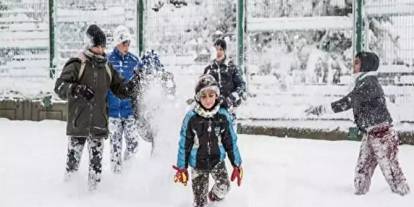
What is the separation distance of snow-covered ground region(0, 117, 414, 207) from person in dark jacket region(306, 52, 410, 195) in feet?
0.67

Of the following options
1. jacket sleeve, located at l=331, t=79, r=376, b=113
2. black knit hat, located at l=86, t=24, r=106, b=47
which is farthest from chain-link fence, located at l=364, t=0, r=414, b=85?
black knit hat, located at l=86, t=24, r=106, b=47

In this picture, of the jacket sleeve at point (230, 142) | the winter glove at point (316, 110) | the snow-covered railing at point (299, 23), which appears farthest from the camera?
the winter glove at point (316, 110)

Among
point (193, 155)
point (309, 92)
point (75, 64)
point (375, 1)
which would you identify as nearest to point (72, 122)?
point (75, 64)

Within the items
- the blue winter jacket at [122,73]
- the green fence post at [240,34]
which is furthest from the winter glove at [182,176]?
the green fence post at [240,34]

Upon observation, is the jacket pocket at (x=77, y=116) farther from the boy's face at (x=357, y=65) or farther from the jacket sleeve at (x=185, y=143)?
the boy's face at (x=357, y=65)

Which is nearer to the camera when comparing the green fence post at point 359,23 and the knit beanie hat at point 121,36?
the knit beanie hat at point 121,36

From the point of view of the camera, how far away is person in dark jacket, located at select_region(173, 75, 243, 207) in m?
5.39

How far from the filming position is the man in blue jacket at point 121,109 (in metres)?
6.91

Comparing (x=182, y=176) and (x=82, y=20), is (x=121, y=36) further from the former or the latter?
(x=82, y=20)

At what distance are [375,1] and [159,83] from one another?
4222 mm

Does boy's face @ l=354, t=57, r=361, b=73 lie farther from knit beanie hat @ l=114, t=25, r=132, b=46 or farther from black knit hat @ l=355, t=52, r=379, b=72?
knit beanie hat @ l=114, t=25, r=132, b=46

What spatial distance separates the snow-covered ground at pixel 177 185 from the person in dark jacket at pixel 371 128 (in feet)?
0.67

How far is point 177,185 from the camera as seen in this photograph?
6.44 metres

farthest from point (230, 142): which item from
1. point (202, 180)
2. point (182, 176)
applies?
point (182, 176)
